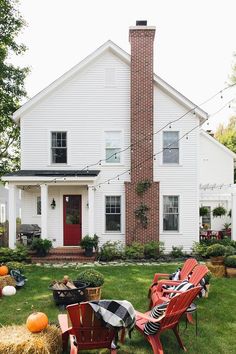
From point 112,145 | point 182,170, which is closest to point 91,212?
point 112,145

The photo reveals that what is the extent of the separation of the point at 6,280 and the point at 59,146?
780 cm

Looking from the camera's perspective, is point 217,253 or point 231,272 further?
point 217,253

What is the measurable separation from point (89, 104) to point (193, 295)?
37.4 ft

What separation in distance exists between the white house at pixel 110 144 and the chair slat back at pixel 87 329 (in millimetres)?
10411

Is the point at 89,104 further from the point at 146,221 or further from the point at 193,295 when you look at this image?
the point at 193,295

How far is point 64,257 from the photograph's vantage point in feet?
45.7

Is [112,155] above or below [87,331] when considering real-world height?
above

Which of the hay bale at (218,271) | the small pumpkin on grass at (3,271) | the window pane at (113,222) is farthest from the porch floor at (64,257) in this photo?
the hay bale at (218,271)

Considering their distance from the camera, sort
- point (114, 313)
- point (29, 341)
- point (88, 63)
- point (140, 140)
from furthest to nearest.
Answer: point (88, 63) < point (140, 140) < point (29, 341) < point (114, 313)

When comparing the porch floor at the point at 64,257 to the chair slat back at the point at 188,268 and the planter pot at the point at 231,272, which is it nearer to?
the planter pot at the point at 231,272

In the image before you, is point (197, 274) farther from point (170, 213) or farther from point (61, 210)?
point (61, 210)

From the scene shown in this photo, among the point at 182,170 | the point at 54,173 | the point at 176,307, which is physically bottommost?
the point at 176,307

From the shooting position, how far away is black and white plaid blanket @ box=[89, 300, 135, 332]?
468cm

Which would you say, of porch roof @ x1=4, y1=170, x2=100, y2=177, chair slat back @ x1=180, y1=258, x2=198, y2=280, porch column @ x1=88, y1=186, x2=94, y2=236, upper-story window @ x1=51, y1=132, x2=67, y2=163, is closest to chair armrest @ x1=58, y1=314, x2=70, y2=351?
chair slat back @ x1=180, y1=258, x2=198, y2=280
